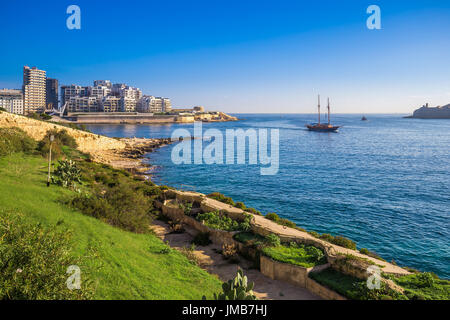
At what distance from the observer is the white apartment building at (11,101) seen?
11372 centimetres

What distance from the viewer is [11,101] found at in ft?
387

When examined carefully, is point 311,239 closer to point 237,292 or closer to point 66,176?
point 237,292

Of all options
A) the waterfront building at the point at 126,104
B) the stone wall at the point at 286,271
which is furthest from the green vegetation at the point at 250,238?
the waterfront building at the point at 126,104

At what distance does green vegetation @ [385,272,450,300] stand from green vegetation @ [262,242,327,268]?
9.38ft

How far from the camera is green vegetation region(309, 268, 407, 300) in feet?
31.4

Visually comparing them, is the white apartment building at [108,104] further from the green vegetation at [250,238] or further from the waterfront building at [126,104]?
the green vegetation at [250,238]

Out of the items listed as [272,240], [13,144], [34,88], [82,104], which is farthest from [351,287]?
[34,88]

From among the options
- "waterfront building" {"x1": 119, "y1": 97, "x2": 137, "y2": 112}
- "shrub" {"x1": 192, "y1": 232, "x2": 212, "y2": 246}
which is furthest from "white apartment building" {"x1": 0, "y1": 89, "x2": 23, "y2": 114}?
"shrub" {"x1": 192, "y1": 232, "x2": 212, "y2": 246}

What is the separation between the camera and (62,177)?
741 inches

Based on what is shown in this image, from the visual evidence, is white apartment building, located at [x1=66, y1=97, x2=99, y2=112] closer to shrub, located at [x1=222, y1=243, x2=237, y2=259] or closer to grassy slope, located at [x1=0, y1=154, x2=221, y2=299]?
grassy slope, located at [x1=0, y1=154, x2=221, y2=299]

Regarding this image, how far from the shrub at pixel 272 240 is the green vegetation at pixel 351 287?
2.61 metres

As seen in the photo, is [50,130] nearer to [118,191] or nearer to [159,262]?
[118,191]

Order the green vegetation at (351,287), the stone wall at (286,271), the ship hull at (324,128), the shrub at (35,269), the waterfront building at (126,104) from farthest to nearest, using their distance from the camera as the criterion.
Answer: the waterfront building at (126,104), the ship hull at (324,128), the stone wall at (286,271), the green vegetation at (351,287), the shrub at (35,269)
